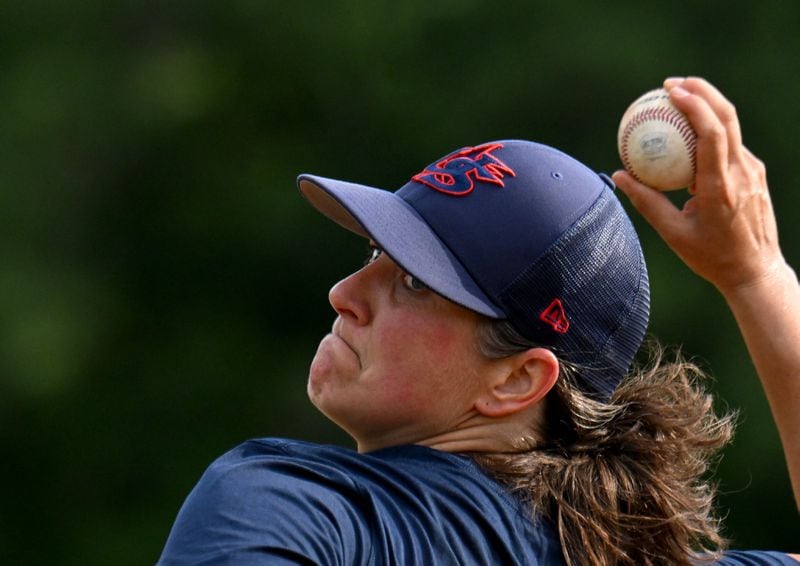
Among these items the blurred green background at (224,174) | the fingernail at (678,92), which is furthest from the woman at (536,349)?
the blurred green background at (224,174)

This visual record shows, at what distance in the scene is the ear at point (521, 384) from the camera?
7.57 feet

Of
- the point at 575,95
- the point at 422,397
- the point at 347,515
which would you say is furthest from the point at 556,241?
the point at 575,95

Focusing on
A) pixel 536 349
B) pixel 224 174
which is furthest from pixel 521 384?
pixel 224 174

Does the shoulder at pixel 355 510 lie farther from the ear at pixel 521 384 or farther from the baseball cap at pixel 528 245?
the baseball cap at pixel 528 245

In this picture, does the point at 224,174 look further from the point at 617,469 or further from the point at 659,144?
the point at 617,469

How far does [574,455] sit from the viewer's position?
91.7 inches

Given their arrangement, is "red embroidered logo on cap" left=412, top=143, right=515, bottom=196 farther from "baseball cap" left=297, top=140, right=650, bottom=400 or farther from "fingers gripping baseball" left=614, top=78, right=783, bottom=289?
"fingers gripping baseball" left=614, top=78, right=783, bottom=289

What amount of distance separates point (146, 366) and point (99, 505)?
2.93 ft

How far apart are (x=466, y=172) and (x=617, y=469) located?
526 millimetres

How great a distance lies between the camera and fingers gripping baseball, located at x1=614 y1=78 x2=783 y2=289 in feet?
7.28

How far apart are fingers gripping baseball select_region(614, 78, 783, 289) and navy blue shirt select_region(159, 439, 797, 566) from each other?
0.51 m

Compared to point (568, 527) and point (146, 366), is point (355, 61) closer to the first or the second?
point (146, 366)

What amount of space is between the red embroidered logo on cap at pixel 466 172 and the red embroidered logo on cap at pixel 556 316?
0.68ft

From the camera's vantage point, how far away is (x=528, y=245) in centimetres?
228
